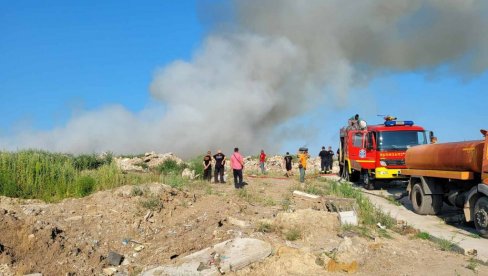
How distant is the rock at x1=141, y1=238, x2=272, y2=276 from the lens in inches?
287

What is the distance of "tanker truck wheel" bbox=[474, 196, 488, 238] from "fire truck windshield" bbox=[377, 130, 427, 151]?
8149 mm

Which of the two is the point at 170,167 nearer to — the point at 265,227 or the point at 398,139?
the point at 398,139

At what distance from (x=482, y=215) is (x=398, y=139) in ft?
28.6

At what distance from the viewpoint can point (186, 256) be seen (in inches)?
309

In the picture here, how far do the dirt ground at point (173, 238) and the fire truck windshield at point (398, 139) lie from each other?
906 cm

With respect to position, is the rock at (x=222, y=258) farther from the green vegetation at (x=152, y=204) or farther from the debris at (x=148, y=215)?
the green vegetation at (x=152, y=204)

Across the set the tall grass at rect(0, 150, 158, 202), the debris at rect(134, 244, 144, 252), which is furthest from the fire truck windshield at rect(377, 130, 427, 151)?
the debris at rect(134, 244, 144, 252)

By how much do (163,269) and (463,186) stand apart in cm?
947

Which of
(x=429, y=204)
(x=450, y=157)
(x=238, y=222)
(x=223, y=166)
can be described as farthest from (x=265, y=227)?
(x=223, y=166)

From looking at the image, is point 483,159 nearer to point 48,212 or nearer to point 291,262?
point 291,262

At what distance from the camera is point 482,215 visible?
1110 centimetres

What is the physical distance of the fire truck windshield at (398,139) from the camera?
767 inches

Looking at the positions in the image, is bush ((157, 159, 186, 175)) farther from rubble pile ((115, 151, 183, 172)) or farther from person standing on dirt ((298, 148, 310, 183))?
person standing on dirt ((298, 148, 310, 183))

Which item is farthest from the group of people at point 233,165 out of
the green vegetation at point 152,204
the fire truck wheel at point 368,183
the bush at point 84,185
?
the green vegetation at point 152,204
